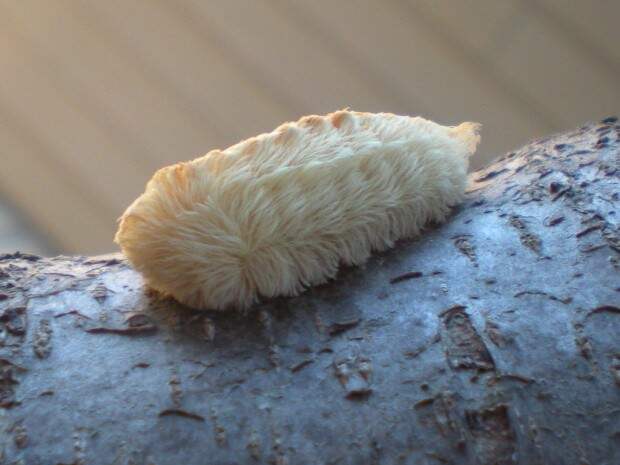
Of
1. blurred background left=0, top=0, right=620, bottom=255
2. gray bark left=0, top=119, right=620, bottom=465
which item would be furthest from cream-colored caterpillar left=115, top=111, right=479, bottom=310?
blurred background left=0, top=0, right=620, bottom=255

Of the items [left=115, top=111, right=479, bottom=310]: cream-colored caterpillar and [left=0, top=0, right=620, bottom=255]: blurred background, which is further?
[left=0, top=0, right=620, bottom=255]: blurred background

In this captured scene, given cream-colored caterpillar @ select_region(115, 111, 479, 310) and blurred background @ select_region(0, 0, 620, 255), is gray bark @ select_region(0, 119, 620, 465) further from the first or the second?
blurred background @ select_region(0, 0, 620, 255)

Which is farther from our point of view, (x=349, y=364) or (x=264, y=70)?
(x=264, y=70)

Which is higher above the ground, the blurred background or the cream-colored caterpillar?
the blurred background

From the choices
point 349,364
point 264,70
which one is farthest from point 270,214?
point 264,70

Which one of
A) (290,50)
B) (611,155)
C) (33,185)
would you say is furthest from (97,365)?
(33,185)

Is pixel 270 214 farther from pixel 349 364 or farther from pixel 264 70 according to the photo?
pixel 264 70

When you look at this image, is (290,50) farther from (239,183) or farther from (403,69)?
(239,183)
